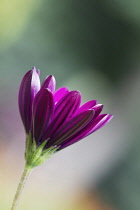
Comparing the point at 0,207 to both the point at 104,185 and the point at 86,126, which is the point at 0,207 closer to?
the point at 104,185

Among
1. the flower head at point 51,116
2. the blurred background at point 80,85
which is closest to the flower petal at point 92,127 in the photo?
the flower head at point 51,116

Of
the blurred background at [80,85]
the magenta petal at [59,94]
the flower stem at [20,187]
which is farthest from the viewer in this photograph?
the blurred background at [80,85]

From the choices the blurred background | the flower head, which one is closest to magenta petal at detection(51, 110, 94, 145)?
the flower head

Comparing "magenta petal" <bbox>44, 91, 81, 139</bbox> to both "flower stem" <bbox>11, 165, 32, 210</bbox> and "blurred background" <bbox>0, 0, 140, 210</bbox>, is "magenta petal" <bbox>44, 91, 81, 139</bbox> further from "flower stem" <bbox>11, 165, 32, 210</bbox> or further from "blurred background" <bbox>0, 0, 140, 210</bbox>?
"blurred background" <bbox>0, 0, 140, 210</bbox>

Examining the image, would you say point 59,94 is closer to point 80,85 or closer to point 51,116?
point 51,116

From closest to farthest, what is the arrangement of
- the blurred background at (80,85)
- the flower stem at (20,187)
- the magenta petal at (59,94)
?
1. the flower stem at (20,187)
2. the magenta petal at (59,94)
3. the blurred background at (80,85)

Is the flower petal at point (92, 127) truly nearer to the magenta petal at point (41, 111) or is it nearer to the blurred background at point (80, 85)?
the magenta petal at point (41, 111)
